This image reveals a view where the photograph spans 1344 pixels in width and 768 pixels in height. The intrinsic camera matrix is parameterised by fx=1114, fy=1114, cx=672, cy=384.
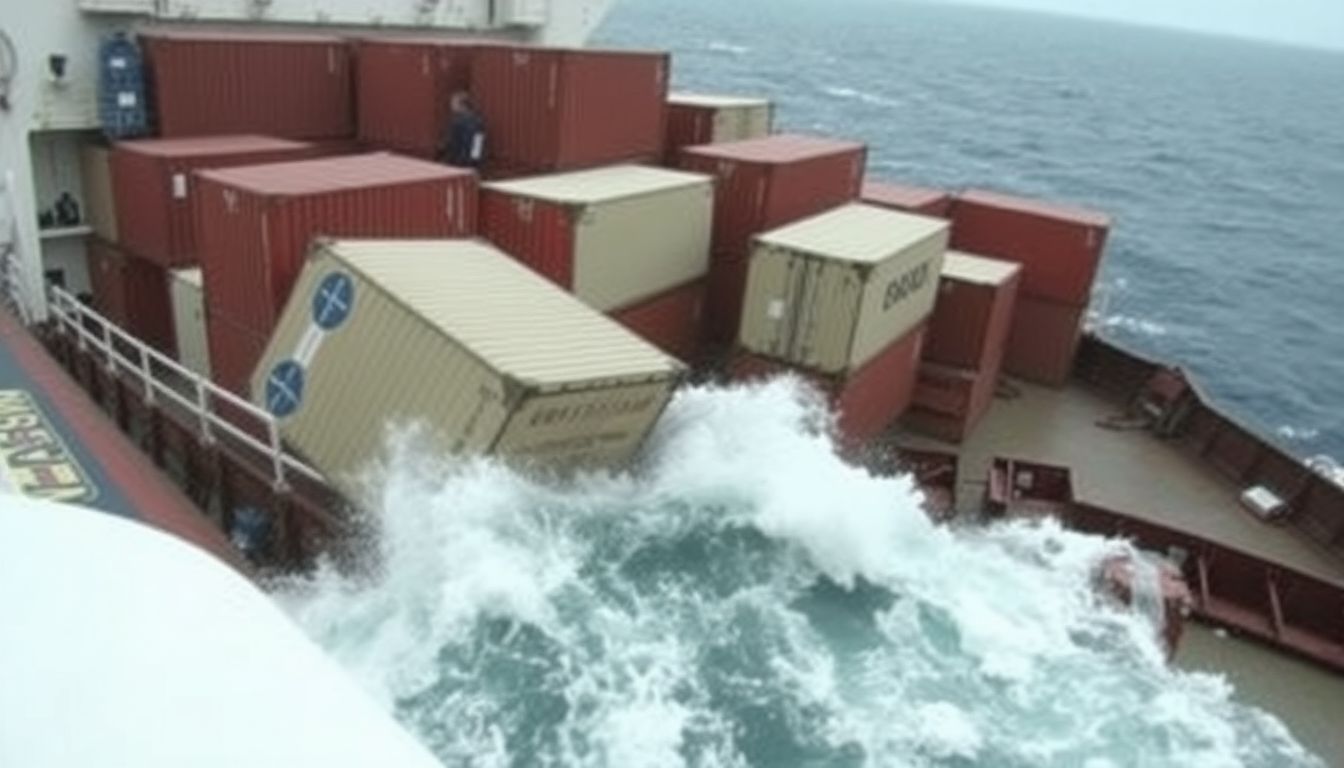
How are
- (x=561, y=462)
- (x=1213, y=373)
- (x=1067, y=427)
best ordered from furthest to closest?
(x=1213, y=373) → (x=1067, y=427) → (x=561, y=462)

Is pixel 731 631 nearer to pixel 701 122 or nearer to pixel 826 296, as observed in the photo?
pixel 826 296

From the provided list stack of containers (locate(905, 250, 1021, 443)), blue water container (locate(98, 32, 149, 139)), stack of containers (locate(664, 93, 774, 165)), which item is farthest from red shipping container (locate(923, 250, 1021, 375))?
blue water container (locate(98, 32, 149, 139))

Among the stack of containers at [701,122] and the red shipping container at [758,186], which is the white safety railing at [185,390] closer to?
the red shipping container at [758,186]

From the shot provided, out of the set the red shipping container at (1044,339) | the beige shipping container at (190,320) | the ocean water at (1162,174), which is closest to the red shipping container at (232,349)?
the beige shipping container at (190,320)

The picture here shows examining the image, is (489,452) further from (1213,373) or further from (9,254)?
(1213,373)

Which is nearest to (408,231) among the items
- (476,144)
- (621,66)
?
(476,144)

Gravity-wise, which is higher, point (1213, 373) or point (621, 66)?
point (621, 66)
